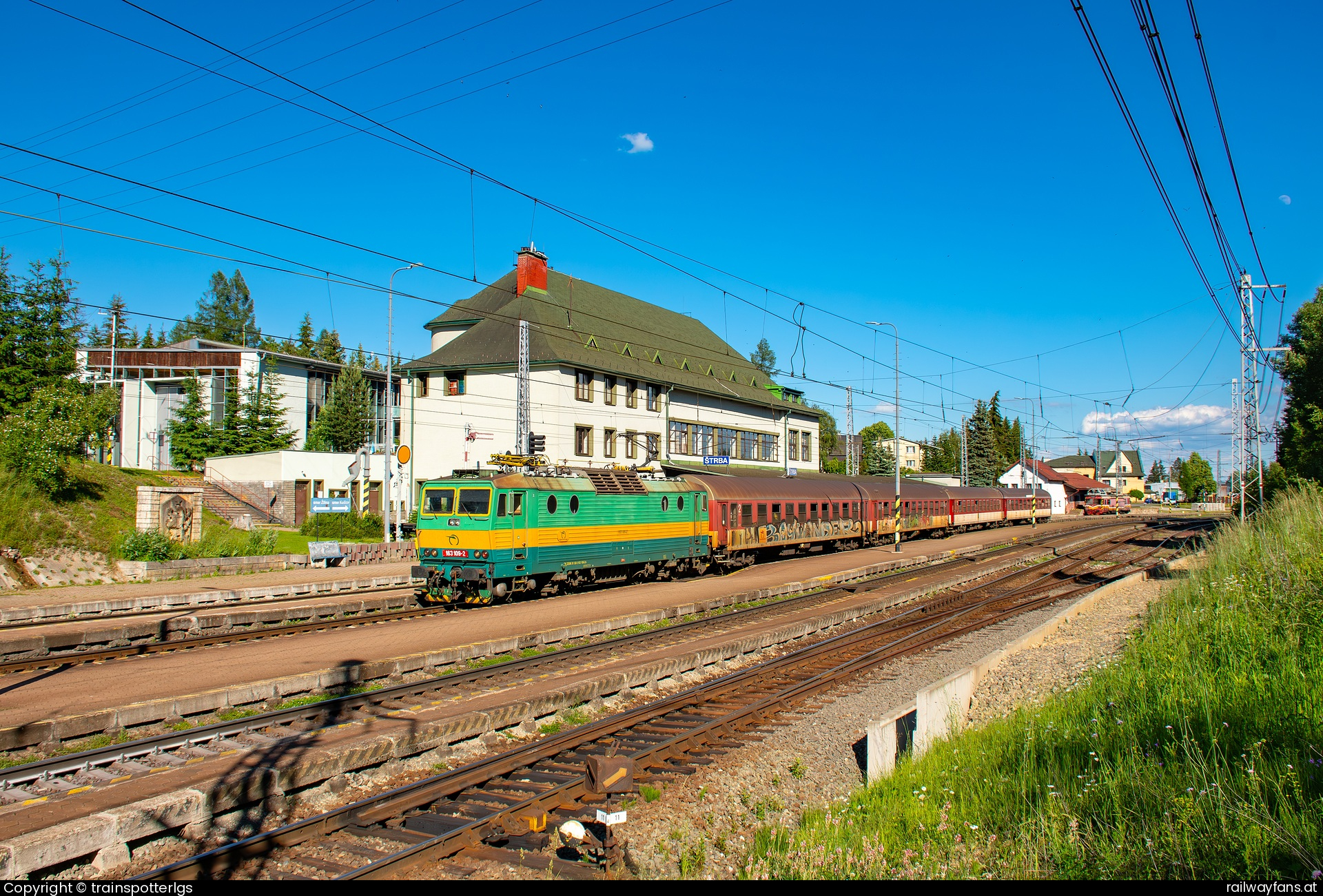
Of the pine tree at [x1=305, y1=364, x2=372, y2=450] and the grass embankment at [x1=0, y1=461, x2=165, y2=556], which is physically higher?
the pine tree at [x1=305, y1=364, x2=372, y2=450]

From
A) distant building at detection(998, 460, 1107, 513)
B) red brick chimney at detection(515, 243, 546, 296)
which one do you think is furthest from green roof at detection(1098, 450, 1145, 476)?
red brick chimney at detection(515, 243, 546, 296)

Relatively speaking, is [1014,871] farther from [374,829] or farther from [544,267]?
[544,267]

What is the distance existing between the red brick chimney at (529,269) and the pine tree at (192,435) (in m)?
20.6

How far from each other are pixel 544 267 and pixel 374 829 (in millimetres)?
43886

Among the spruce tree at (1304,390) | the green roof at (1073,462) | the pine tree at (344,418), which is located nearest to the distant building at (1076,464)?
the green roof at (1073,462)

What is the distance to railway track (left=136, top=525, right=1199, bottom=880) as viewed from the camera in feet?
20.0

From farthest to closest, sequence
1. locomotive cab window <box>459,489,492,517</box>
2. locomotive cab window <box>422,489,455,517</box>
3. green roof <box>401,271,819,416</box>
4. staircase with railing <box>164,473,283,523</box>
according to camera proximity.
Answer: green roof <box>401,271,819,416</box>, staircase with railing <box>164,473,283,523</box>, locomotive cab window <box>422,489,455,517</box>, locomotive cab window <box>459,489,492,517</box>

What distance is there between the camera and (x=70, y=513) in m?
26.1

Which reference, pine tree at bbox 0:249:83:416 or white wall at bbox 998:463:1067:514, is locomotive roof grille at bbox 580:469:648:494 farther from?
white wall at bbox 998:463:1067:514

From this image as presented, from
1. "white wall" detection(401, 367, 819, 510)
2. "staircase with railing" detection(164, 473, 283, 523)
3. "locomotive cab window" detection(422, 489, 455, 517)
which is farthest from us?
"white wall" detection(401, 367, 819, 510)

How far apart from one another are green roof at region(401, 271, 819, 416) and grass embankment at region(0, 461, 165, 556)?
16.2m

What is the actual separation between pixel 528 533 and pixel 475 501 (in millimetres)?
1542
